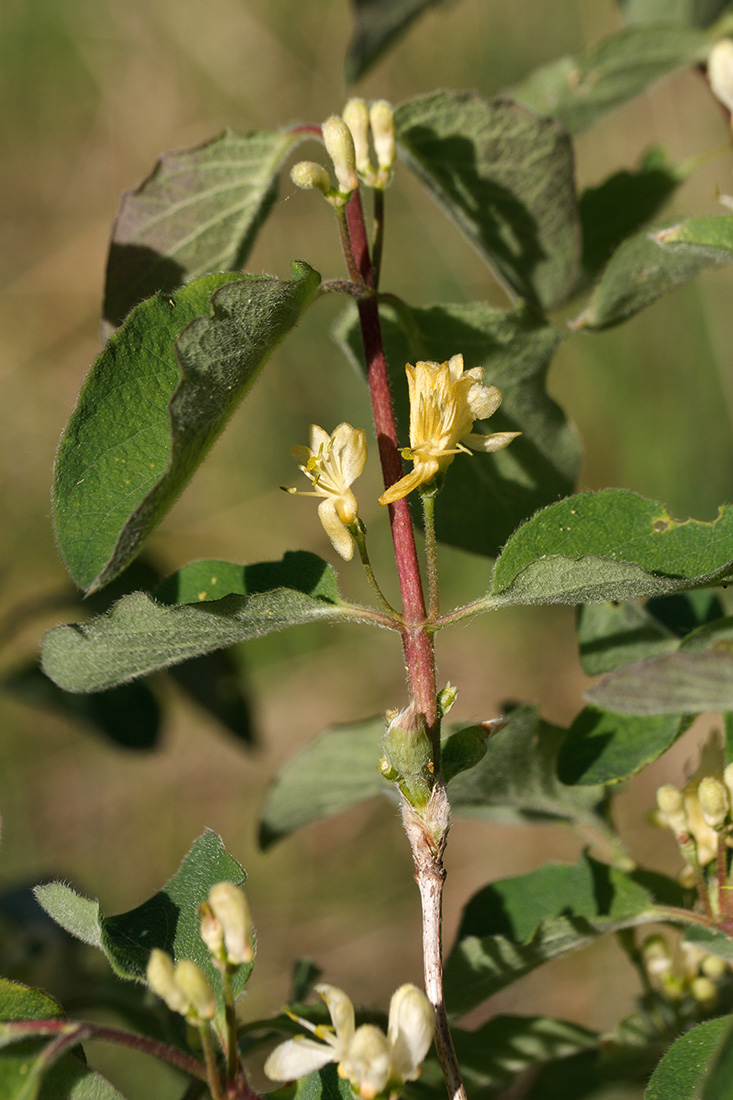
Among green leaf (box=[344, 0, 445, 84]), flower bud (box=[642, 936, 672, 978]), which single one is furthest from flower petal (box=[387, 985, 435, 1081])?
green leaf (box=[344, 0, 445, 84])

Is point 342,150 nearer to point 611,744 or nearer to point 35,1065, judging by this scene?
point 611,744

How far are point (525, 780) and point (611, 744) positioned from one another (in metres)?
0.20

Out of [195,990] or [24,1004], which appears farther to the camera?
[24,1004]

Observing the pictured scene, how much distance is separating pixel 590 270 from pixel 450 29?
17.2 ft

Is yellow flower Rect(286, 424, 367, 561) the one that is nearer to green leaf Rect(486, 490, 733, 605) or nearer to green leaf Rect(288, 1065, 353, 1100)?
green leaf Rect(486, 490, 733, 605)

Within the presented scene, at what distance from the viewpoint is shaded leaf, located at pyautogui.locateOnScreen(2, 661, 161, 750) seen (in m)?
2.49

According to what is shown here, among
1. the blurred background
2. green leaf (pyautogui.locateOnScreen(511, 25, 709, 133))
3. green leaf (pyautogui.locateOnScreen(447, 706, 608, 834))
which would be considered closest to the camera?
green leaf (pyautogui.locateOnScreen(447, 706, 608, 834))

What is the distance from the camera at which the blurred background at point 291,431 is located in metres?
4.96

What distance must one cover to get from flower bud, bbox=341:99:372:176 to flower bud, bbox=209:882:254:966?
0.92 meters

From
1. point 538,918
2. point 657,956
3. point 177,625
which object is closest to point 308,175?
point 177,625

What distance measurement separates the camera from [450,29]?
6266 millimetres

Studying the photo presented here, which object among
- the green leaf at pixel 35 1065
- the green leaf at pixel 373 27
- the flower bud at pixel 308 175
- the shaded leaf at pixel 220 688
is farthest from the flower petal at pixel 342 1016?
the green leaf at pixel 373 27

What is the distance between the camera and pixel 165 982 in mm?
918

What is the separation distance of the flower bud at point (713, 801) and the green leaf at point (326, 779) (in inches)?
23.5
